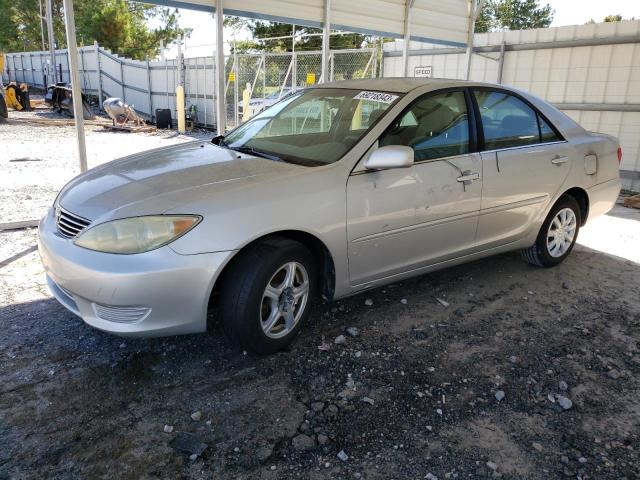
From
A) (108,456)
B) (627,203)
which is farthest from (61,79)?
(108,456)

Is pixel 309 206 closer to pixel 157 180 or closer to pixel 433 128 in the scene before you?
pixel 157 180

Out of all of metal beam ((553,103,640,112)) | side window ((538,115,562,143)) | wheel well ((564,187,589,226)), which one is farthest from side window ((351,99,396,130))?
metal beam ((553,103,640,112))

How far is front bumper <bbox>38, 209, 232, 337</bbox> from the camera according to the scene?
105 inches

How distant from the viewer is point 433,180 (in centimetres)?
366

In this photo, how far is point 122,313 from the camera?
2766mm

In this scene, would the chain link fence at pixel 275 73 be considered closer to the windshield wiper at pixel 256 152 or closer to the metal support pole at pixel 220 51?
the metal support pole at pixel 220 51

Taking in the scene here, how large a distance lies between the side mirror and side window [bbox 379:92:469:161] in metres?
0.20

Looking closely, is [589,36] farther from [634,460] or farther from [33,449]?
[33,449]

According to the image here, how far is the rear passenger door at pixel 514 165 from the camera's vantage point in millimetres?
4082

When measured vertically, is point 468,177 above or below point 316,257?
above

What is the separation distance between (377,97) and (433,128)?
0.47 meters

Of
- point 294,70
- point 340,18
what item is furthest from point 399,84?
point 294,70

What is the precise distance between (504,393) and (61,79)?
96.6 ft

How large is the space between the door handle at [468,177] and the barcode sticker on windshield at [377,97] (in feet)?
2.48
